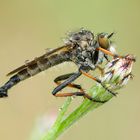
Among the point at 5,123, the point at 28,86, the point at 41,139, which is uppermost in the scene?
the point at 28,86

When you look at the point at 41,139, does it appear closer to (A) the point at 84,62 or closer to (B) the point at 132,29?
(A) the point at 84,62

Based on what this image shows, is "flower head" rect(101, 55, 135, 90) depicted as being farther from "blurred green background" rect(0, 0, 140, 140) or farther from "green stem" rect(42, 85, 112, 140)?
"blurred green background" rect(0, 0, 140, 140)

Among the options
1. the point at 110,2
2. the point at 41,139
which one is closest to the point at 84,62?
the point at 41,139

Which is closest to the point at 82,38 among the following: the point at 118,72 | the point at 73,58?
the point at 73,58

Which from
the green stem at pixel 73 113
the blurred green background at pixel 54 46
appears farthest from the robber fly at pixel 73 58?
the blurred green background at pixel 54 46

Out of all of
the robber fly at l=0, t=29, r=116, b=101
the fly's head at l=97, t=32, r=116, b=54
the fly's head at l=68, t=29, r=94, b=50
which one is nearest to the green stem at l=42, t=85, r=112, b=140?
the robber fly at l=0, t=29, r=116, b=101

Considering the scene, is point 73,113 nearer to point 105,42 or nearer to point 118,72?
point 118,72
